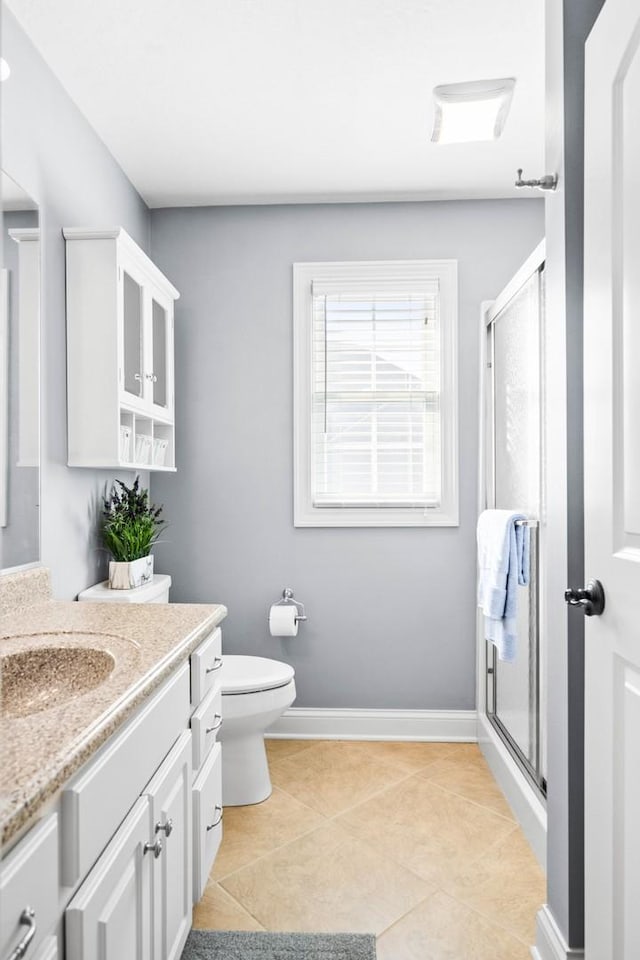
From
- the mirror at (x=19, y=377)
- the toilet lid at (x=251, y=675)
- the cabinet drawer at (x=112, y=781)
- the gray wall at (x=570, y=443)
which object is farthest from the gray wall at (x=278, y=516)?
the cabinet drawer at (x=112, y=781)

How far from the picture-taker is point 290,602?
2.92m

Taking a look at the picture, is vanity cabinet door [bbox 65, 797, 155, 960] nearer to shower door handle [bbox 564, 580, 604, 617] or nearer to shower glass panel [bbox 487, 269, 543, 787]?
shower door handle [bbox 564, 580, 604, 617]

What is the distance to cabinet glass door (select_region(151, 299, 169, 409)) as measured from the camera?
100 inches

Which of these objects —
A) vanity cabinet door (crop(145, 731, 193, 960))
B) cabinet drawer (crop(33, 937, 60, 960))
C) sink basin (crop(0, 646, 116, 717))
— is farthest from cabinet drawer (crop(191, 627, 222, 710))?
cabinet drawer (crop(33, 937, 60, 960))

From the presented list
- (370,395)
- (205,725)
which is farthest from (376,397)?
(205,725)

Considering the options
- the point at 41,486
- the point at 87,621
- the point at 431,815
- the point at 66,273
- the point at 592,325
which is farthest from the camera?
the point at 431,815

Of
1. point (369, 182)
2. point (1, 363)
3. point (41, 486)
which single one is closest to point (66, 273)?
point (1, 363)

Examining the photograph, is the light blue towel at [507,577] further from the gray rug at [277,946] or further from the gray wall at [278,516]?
the gray rug at [277,946]

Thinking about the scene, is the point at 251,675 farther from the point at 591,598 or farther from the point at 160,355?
the point at 591,598

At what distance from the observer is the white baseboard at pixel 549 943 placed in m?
1.39

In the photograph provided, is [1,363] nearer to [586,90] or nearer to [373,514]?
[586,90]

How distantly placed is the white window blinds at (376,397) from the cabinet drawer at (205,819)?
141cm

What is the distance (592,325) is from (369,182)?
180 cm

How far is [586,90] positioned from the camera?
4.29ft
